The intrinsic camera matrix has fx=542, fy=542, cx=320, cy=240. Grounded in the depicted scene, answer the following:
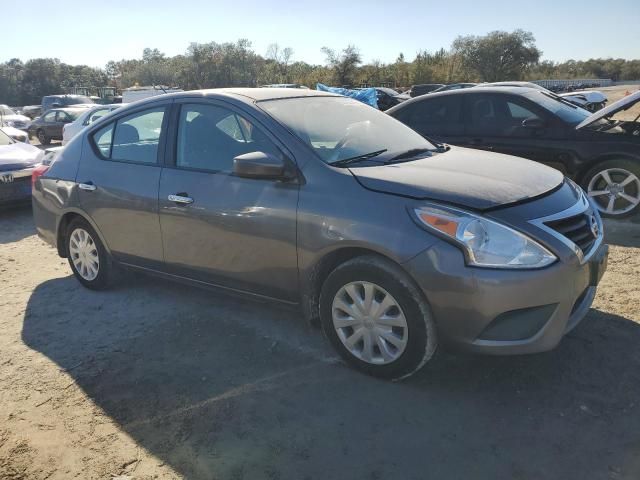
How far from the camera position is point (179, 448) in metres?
2.67

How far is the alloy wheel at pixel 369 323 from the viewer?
9.88ft

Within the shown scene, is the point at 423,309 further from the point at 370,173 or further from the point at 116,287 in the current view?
the point at 116,287

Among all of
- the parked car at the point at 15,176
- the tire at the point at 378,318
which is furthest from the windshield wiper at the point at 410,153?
the parked car at the point at 15,176

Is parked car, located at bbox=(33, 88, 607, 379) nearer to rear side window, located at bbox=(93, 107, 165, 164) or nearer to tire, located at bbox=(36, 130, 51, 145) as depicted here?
rear side window, located at bbox=(93, 107, 165, 164)

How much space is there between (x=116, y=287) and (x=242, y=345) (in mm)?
1800

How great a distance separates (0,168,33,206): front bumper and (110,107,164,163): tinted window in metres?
4.22

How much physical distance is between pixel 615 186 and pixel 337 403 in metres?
4.90

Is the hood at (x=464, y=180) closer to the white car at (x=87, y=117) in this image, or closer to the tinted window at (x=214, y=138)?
the tinted window at (x=214, y=138)

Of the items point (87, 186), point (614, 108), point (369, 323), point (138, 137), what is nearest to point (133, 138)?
point (138, 137)

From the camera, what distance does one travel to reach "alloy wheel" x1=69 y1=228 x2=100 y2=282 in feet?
15.6

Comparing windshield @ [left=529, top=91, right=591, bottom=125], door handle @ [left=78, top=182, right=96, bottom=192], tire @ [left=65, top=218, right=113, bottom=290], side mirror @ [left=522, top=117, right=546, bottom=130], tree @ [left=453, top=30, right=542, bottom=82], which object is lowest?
tire @ [left=65, top=218, right=113, bottom=290]

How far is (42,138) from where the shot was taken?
19.8 meters

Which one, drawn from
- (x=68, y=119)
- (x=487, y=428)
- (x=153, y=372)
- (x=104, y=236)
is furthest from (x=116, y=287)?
(x=68, y=119)

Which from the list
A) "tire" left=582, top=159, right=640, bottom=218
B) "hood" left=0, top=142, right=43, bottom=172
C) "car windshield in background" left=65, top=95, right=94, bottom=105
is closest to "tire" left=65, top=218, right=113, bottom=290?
"hood" left=0, top=142, right=43, bottom=172
